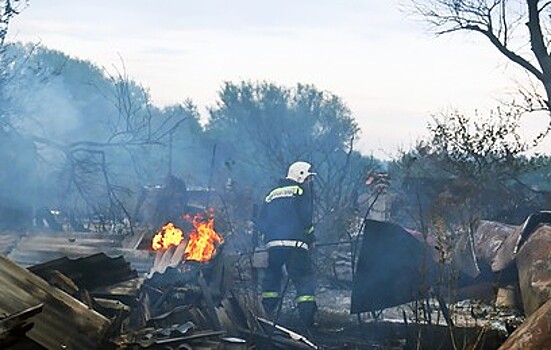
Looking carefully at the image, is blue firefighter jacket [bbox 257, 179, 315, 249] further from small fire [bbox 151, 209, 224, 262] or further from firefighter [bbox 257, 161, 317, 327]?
small fire [bbox 151, 209, 224, 262]

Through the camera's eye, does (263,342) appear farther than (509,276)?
No

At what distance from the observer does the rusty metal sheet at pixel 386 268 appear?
8.10 meters

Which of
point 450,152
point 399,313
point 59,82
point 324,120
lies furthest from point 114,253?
point 324,120

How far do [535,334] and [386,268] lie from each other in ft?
13.8

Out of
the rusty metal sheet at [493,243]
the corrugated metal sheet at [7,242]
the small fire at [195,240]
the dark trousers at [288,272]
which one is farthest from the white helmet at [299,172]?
the corrugated metal sheet at [7,242]

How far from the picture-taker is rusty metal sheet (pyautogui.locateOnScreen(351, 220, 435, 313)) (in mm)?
8102

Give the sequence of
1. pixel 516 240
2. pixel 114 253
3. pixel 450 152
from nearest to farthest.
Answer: pixel 114 253 < pixel 516 240 < pixel 450 152

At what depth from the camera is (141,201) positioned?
14484 mm

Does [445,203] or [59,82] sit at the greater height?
[59,82]

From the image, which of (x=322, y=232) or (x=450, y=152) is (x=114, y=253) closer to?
(x=322, y=232)

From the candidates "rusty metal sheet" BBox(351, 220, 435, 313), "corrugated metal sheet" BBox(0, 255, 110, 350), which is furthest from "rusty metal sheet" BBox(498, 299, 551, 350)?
"rusty metal sheet" BBox(351, 220, 435, 313)

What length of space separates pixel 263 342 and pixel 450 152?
35.0 ft

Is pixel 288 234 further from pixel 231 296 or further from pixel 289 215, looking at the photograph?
pixel 231 296

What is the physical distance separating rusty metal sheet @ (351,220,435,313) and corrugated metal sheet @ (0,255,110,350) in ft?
12.9
